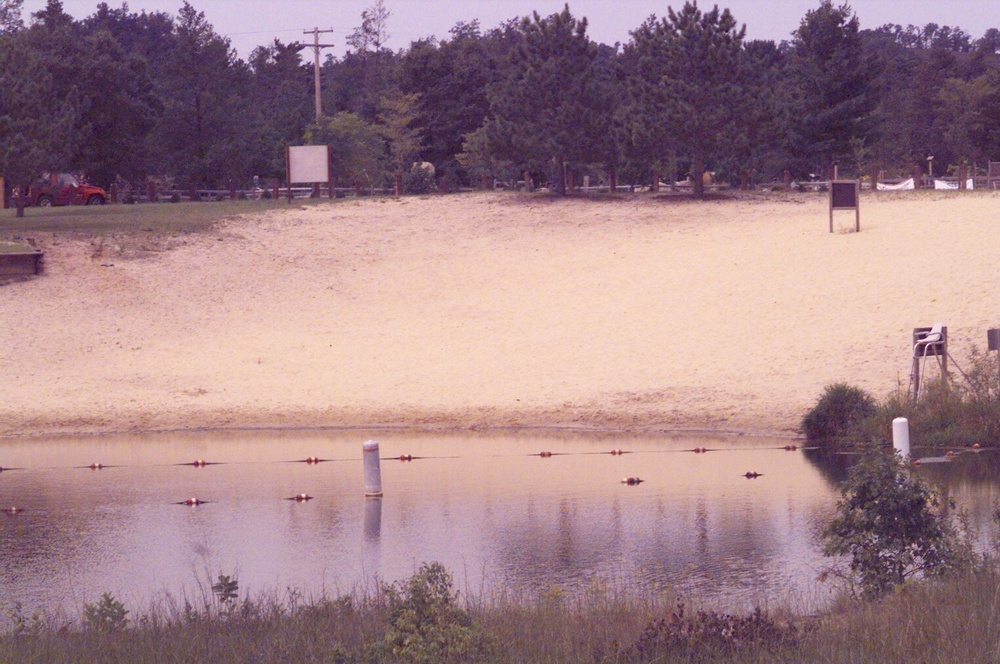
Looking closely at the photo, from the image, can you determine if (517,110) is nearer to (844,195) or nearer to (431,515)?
(844,195)

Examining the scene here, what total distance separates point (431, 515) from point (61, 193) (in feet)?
144

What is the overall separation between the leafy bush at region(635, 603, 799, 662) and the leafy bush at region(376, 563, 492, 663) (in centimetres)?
102

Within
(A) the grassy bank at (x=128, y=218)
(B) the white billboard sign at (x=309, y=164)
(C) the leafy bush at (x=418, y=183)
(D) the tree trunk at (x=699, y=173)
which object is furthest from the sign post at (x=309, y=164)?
(D) the tree trunk at (x=699, y=173)

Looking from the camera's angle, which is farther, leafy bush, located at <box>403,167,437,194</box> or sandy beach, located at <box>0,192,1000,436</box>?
leafy bush, located at <box>403,167,437,194</box>

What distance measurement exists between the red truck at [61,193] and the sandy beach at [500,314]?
16.0m

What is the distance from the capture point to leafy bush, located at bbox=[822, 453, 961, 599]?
32.2ft

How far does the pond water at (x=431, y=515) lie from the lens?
1202 cm

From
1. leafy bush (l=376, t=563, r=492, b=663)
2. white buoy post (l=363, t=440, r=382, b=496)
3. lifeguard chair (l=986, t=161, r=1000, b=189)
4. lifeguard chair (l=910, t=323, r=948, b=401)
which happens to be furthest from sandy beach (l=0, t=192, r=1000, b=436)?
leafy bush (l=376, t=563, r=492, b=663)

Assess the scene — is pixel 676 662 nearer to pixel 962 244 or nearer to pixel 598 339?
pixel 598 339

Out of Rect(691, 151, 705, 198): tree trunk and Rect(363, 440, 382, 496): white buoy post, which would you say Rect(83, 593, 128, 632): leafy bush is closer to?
Rect(363, 440, 382, 496): white buoy post

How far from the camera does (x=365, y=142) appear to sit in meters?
65.2

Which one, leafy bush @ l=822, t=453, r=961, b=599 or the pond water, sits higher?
leafy bush @ l=822, t=453, r=961, b=599

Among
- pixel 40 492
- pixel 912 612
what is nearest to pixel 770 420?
pixel 40 492

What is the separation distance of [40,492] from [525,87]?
94.9 ft
